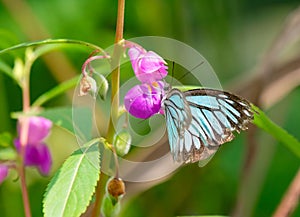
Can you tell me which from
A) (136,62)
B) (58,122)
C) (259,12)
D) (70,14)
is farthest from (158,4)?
(136,62)

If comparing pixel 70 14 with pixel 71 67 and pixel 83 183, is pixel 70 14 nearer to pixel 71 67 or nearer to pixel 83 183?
pixel 71 67

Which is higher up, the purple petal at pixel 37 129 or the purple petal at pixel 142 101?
the purple petal at pixel 37 129

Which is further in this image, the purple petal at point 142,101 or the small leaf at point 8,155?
the small leaf at point 8,155

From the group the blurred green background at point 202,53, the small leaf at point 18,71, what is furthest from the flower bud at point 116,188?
the blurred green background at point 202,53

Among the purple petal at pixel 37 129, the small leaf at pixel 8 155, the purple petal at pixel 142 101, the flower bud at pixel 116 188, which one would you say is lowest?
the flower bud at pixel 116 188

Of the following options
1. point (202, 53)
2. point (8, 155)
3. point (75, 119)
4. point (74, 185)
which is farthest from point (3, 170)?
point (202, 53)

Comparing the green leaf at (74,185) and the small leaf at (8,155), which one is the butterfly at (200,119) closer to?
the green leaf at (74,185)

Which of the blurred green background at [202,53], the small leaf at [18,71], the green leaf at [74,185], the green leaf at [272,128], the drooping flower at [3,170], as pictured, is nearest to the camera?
the green leaf at [74,185]

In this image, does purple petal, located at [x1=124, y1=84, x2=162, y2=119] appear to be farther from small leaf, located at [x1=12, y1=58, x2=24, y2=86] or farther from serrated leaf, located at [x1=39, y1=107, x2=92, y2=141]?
small leaf, located at [x1=12, y1=58, x2=24, y2=86]
